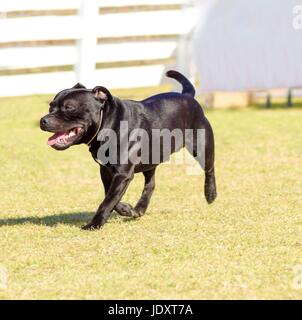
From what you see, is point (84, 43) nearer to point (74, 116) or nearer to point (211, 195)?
point (211, 195)

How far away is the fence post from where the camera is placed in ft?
36.7

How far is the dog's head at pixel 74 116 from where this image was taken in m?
6.21

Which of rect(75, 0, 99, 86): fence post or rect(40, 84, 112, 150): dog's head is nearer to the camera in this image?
rect(40, 84, 112, 150): dog's head

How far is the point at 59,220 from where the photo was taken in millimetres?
6824

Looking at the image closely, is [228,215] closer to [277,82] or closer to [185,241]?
[185,241]

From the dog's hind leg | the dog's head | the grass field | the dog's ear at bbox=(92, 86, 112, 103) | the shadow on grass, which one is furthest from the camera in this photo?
the dog's hind leg

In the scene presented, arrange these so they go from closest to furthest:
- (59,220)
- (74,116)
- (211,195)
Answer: (74,116) → (59,220) → (211,195)

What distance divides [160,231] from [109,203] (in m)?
0.39

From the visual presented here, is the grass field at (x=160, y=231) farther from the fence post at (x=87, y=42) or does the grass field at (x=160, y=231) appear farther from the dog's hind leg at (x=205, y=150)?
the fence post at (x=87, y=42)

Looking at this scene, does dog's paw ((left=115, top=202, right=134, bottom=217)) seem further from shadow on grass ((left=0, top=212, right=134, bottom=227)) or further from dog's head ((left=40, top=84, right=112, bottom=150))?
dog's head ((left=40, top=84, right=112, bottom=150))

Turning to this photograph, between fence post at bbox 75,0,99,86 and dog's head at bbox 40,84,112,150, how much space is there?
4.97m

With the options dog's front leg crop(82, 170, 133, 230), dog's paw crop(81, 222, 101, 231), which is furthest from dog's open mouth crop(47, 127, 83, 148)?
dog's paw crop(81, 222, 101, 231)

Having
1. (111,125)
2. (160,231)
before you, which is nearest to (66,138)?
(111,125)

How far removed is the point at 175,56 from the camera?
12.3 meters
